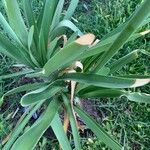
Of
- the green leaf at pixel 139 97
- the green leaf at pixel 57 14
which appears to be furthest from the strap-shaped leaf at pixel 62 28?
the green leaf at pixel 139 97

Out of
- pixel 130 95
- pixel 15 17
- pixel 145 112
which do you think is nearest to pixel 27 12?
pixel 15 17

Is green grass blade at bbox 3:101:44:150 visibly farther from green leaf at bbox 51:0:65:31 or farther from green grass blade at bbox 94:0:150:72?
green grass blade at bbox 94:0:150:72

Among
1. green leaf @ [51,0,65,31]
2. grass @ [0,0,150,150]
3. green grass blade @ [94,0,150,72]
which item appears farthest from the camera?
grass @ [0,0,150,150]

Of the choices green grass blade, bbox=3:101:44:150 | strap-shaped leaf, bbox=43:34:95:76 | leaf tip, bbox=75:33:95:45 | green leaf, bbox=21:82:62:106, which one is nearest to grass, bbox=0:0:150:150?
green grass blade, bbox=3:101:44:150

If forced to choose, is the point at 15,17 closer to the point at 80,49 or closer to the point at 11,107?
the point at 80,49

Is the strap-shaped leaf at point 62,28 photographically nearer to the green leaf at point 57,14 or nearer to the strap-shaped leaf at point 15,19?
the green leaf at point 57,14

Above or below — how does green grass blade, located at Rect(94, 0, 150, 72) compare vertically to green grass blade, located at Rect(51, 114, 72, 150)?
above

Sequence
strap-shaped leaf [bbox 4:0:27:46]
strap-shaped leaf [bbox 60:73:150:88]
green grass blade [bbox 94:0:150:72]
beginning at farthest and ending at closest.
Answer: strap-shaped leaf [bbox 4:0:27:46] → strap-shaped leaf [bbox 60:73:150:88] → green grass blade [bbox 94:0:150:72]

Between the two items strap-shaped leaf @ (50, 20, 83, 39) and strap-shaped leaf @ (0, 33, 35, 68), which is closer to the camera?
strap-shaped leaf @ (0, 33, 35, 68)

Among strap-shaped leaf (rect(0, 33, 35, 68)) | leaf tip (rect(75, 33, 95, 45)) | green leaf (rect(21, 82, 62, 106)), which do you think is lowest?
green leaf (rect(21, 82, 62, 106))
